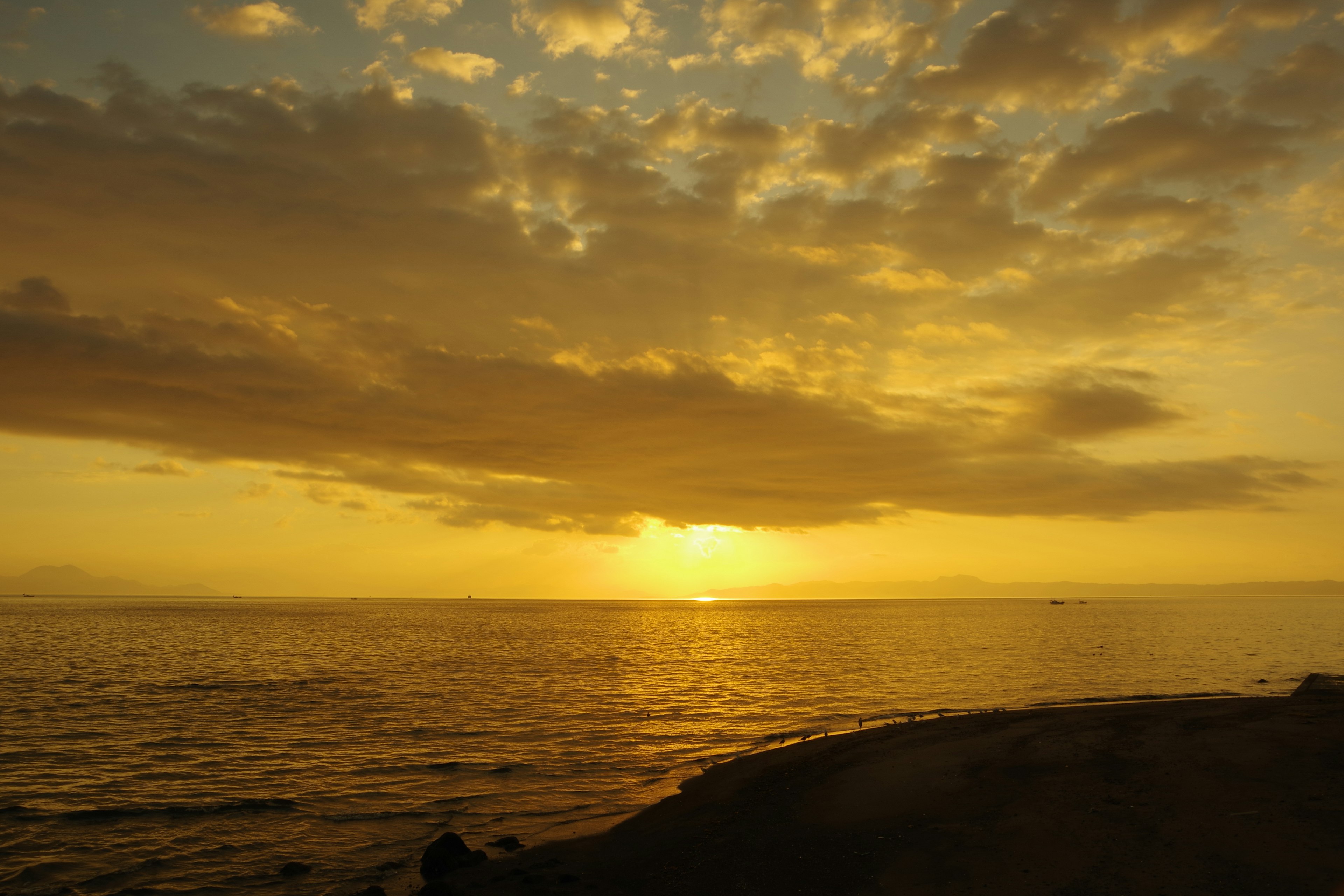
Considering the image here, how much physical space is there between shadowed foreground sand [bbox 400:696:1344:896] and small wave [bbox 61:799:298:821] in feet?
35.1

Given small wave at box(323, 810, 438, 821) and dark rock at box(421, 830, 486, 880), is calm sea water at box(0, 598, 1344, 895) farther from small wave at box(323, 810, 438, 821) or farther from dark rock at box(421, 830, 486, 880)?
dark rock at box(421, 830, 486, 880)

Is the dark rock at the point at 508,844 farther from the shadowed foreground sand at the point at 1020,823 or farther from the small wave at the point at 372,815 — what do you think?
the small wave at the point at 372,815

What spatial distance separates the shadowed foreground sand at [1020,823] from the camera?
15969 mm

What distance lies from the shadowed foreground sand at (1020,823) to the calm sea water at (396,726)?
16.4 ft

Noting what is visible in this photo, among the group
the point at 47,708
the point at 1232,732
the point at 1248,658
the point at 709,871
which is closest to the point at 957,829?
the point at 709,871

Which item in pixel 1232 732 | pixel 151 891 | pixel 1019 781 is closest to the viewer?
pixel 151 891

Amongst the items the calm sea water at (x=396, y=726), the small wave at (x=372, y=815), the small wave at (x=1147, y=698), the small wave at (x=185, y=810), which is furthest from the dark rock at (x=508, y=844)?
the small wave at (x=1147, y=698)

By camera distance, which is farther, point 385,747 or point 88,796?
point 385,747

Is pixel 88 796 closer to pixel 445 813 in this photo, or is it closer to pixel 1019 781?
pixel 445 813

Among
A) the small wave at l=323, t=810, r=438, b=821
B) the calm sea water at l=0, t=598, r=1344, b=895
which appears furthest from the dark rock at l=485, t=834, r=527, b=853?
the small wave at l=323, t=810, r=438, b=821

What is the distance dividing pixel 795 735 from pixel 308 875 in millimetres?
25681

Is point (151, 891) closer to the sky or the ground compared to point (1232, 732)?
closer to the ground

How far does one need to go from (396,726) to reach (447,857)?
25752mm

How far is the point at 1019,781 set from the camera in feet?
73.9
